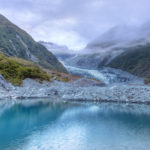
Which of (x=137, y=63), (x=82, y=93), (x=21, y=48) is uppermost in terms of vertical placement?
(x=21, y=48)

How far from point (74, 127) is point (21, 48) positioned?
65020 mm

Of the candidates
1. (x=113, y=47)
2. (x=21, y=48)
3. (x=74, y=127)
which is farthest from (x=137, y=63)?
(x=74, y=127)

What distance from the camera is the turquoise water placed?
44.4 ft

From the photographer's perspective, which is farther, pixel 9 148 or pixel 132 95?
pixel 132 95

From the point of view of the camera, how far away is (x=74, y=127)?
59.2 ft

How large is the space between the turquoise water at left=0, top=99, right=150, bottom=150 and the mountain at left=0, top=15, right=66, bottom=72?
4868cm

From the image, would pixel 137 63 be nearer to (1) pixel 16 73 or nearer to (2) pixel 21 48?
(2) pixel 21 48

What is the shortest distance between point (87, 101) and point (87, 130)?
1455 centimetres

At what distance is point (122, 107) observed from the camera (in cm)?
2727

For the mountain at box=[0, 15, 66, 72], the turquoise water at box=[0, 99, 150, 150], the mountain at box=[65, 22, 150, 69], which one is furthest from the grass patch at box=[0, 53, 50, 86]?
the mountain at box=[65, 22, 150, 69]

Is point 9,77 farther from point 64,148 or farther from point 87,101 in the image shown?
point 64,148

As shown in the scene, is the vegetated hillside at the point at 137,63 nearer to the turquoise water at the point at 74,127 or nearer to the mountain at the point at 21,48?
the mountain at the point at 21,48

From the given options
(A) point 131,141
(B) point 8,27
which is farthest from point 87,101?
(B) point 8,27

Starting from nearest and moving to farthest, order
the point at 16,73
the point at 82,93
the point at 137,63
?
the point at 82,93 < the point at 16,73 < the point at 137,63
